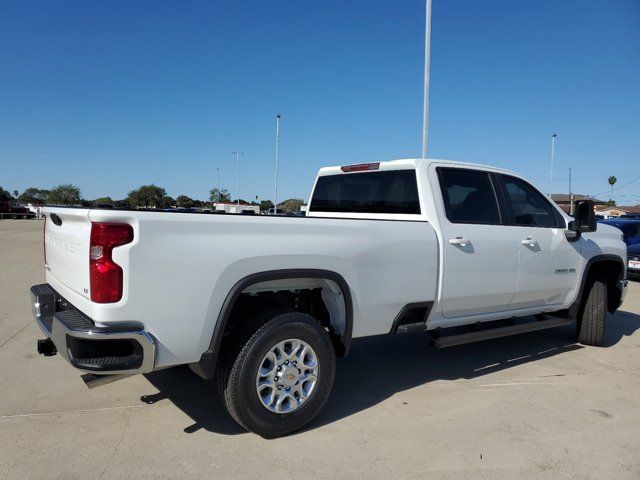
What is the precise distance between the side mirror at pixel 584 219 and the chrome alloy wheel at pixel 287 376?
128 inches

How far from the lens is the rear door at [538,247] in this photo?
15.9ft

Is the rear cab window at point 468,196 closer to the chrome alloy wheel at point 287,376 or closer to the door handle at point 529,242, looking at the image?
the door handle at point 529,242

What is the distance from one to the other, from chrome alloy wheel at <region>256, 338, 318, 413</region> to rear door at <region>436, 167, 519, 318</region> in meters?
1.38

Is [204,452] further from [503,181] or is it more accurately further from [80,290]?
[503,181]

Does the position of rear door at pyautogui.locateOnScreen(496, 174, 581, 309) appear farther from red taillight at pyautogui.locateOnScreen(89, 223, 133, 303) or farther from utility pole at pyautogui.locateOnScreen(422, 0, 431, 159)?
utility pole at pyautogui.locateOnScreen(422, 0, 431, 159)

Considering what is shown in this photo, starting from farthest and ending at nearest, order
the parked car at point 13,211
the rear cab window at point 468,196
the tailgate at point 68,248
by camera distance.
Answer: the parked car at point 13,211
the rear cab window at point 468,196
the tailgate at point 68,248

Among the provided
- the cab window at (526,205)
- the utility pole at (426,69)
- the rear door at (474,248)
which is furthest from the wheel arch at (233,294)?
the utility pole at (426,69)

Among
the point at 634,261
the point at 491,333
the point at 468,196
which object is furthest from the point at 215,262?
the point at 634,261

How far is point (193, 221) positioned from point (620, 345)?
5694 mm

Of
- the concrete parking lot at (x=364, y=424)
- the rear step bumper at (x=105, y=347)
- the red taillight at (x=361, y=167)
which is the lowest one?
the concrete parking lot at (x=364, y=424)

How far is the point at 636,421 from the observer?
3.83 m

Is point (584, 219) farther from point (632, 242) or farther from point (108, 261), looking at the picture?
point (632, 242)

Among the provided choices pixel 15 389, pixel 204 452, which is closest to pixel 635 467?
pixel 204 452

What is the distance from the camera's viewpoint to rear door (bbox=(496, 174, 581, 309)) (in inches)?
190
